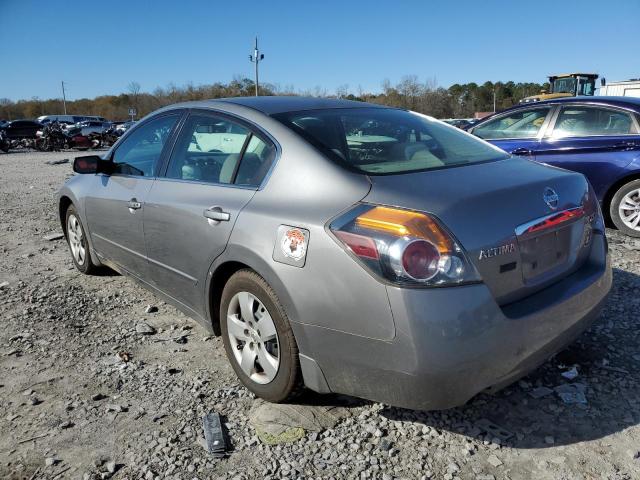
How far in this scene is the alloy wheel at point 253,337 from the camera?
2.59 m

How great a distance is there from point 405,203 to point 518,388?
4.54ft

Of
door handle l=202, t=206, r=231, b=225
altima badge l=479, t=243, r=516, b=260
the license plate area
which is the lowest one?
the license plate area

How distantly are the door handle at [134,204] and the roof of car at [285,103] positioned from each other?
0.77 metres

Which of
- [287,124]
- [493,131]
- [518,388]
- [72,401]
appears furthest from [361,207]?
[493,131]

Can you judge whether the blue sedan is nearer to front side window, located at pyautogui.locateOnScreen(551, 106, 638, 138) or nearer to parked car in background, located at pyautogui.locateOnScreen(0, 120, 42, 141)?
front side window, located at pyautogui.locateOnScreen(551, 106, 638, 138)

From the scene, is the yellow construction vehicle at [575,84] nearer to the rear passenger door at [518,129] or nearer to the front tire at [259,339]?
the rear passenger door at [518,129]

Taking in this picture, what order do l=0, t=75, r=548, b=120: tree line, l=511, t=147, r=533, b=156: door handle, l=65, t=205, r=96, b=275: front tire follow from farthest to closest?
l=0, t=75, r=548, b=120: tree line, l=511, t=147, r=533, b=156: door handle, l=65, t=205, r=96, b=275: front tire

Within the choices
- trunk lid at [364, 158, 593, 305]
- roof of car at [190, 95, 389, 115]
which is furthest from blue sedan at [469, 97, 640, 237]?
trunk lid at [364, 158, 593, 305]

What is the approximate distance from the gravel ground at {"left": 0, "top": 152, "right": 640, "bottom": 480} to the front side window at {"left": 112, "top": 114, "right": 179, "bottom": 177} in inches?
46.0

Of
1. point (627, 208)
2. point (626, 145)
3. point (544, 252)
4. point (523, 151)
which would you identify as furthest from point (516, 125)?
point (544, 252)

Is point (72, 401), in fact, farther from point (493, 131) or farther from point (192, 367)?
point (493, 131)

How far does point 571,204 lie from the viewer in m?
2.52

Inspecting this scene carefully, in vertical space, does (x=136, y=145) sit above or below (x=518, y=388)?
above

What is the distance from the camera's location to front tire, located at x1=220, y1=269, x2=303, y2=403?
2465 millimetres
